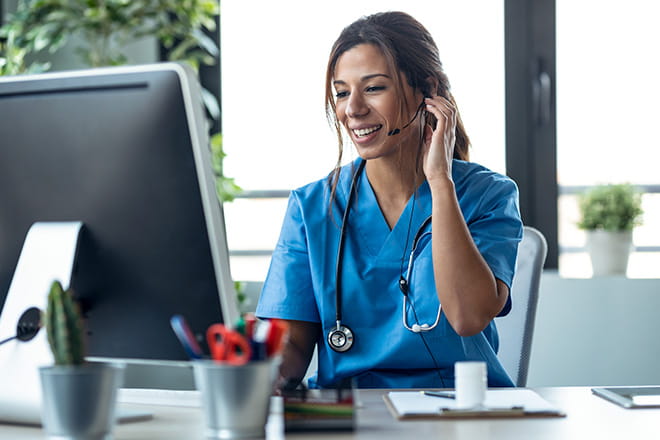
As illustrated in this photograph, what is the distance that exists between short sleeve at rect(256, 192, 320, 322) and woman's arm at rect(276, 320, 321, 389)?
0.09 ft

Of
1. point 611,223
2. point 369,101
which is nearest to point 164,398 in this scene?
point 369,101

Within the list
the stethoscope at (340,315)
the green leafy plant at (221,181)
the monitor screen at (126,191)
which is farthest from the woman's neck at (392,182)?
the green leafy plant at (221,181)

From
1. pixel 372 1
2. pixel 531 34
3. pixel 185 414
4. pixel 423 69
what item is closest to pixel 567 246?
pixel 531 34

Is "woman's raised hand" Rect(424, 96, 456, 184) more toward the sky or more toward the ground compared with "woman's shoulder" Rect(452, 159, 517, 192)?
more toward the sky

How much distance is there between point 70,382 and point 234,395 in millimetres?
157

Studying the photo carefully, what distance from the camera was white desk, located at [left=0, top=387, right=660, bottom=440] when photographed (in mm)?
870

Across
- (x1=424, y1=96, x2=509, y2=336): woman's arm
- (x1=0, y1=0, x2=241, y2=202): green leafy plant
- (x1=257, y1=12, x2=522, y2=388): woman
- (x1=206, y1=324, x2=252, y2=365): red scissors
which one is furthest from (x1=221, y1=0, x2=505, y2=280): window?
(x1=206, y1=324, x2=252, y2=365): red scissors

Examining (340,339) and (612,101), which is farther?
(612,101)

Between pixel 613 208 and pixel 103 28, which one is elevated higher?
pixel 103 28

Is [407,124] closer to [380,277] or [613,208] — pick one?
[380,277]

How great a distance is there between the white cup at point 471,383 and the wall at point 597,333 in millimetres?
1705

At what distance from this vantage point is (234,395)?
78cm

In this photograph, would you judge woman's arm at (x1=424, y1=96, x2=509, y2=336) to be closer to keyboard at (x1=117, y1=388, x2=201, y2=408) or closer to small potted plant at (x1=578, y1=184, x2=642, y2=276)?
keyboard at (x1=117, y1=388, x2=201, y2=408)

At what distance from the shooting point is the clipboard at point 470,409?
96 centimetres
